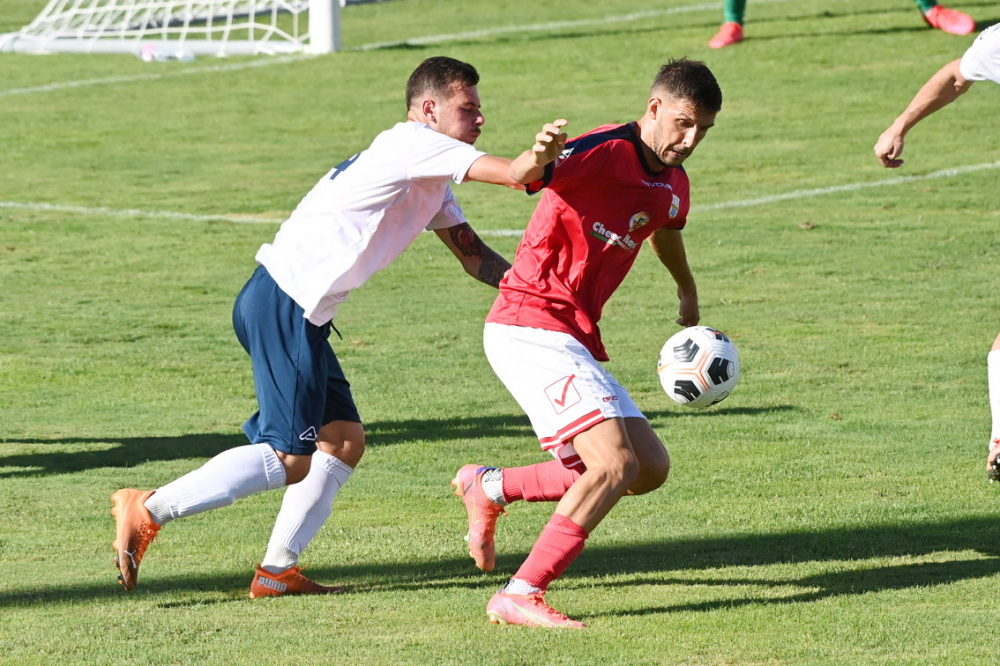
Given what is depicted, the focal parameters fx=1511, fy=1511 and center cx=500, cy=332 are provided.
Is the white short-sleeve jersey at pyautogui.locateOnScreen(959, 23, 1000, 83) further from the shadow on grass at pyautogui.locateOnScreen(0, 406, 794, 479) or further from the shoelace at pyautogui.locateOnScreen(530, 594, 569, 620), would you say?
the shoelace at pyautogui.locateOnScreen(530, 594, 569, 620)

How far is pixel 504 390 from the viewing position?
9094 millimetres

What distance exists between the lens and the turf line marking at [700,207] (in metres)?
15.4

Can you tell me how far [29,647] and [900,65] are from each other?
713 inches

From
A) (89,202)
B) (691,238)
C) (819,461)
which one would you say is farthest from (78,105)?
(819,461)

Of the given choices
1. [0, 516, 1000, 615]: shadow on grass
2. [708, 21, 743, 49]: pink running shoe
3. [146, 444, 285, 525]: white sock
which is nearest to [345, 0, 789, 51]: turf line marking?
[708, 21, 743, 49]: pink running shoe

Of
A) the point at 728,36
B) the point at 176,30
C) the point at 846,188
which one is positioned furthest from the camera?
the point at 176,30

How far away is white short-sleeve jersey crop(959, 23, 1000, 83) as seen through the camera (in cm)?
622

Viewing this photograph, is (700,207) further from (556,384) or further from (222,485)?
(222,485)

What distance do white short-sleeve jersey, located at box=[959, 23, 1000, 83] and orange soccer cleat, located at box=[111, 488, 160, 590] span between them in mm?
3741

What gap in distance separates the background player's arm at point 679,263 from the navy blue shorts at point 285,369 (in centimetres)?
145

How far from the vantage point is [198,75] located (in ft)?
76.7

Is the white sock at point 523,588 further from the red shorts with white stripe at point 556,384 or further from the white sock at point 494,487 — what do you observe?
the white sock at point 494,487

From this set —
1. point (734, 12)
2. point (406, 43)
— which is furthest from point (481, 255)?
point (406, 43)

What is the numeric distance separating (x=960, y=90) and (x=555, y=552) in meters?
2.82
